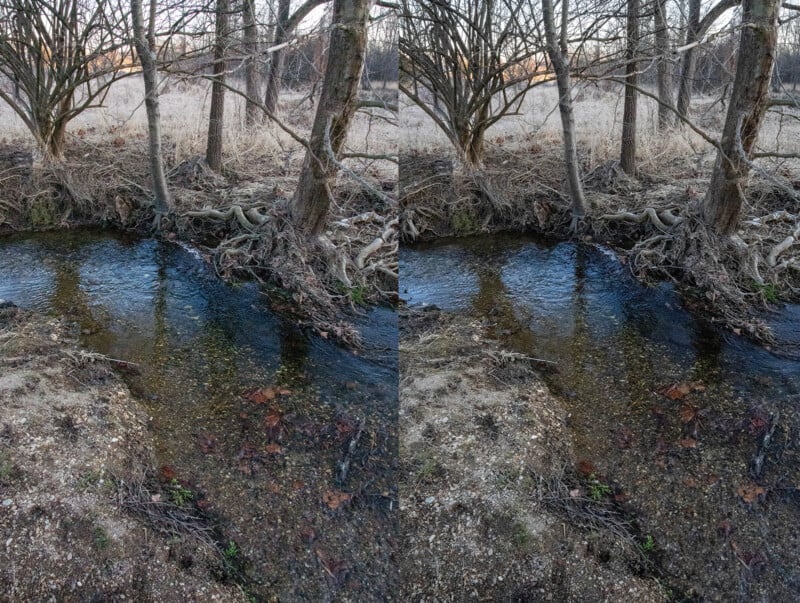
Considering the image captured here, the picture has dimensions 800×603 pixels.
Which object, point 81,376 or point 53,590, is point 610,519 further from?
point 81,376

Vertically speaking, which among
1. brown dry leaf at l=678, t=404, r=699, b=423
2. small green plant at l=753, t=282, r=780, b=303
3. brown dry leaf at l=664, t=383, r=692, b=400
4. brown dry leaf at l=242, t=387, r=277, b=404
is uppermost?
small green plant at l=753, t=282, r=780, b=303

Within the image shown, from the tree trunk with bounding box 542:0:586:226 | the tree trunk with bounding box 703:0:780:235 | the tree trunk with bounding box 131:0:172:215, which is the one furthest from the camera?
the tree trunk with bounding box 131:0:172:215

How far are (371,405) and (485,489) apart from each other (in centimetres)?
95

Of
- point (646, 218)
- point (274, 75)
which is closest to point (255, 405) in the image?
point (646, 218)

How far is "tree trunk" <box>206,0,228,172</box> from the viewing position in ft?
20.0

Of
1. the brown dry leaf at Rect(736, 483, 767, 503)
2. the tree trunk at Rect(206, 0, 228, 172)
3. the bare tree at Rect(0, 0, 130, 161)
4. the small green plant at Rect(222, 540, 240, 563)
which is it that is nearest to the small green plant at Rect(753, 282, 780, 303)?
Result: the brown dry leaf at Rect(736, 483, 767, 503)

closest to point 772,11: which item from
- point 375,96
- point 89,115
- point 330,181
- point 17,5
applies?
point 375,96

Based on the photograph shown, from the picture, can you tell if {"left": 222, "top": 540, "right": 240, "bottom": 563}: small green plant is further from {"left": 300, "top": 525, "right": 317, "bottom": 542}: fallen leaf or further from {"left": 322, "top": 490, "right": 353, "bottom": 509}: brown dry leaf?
{"left": 322, "top": 490, "right": 353, "bottom": 509}: brown dry leaf

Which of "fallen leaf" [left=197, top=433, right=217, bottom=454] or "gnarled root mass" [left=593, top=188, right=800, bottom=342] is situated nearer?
"fallen leaf" [left=197, top=433, right=217, bottom=454]

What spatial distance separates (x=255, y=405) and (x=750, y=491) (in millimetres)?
2568

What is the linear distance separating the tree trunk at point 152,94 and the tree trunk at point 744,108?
14.4ft

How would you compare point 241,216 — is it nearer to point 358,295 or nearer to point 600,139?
point 358,295

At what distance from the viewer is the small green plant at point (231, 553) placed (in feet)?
9.09

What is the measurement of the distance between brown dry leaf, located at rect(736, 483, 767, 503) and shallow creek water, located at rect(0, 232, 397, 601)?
1.62 meters
